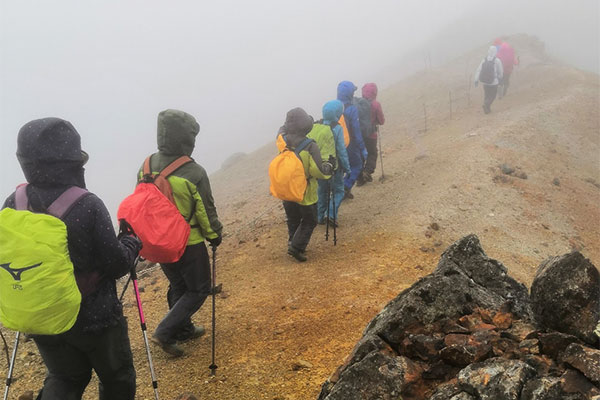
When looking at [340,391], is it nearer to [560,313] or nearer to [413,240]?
[560,313]

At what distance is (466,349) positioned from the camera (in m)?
3.53

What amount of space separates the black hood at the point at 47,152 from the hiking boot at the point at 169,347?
9.91 feet

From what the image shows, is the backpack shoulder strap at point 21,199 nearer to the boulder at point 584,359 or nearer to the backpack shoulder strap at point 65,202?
the backpack shoulder strap at point 65,202

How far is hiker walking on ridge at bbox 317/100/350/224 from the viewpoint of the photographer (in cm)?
1009

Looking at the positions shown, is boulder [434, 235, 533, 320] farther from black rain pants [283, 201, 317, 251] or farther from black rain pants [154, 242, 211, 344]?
black rain pants [283, 201, 317, 251]

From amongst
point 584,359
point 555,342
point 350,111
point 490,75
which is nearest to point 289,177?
point 350,111

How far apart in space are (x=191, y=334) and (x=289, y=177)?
129 inches

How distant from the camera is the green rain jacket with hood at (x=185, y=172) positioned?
566 centimetres

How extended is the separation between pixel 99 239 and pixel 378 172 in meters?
13.8

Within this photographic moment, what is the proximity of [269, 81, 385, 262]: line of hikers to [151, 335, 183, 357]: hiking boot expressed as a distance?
3.43 m

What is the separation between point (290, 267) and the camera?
917 cm

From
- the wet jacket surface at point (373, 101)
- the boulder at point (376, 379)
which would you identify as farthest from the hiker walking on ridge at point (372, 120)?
the boulder at point (376, 379)

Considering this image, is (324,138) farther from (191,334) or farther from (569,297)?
(569,297)

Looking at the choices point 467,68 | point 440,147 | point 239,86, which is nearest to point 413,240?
point 440,147
